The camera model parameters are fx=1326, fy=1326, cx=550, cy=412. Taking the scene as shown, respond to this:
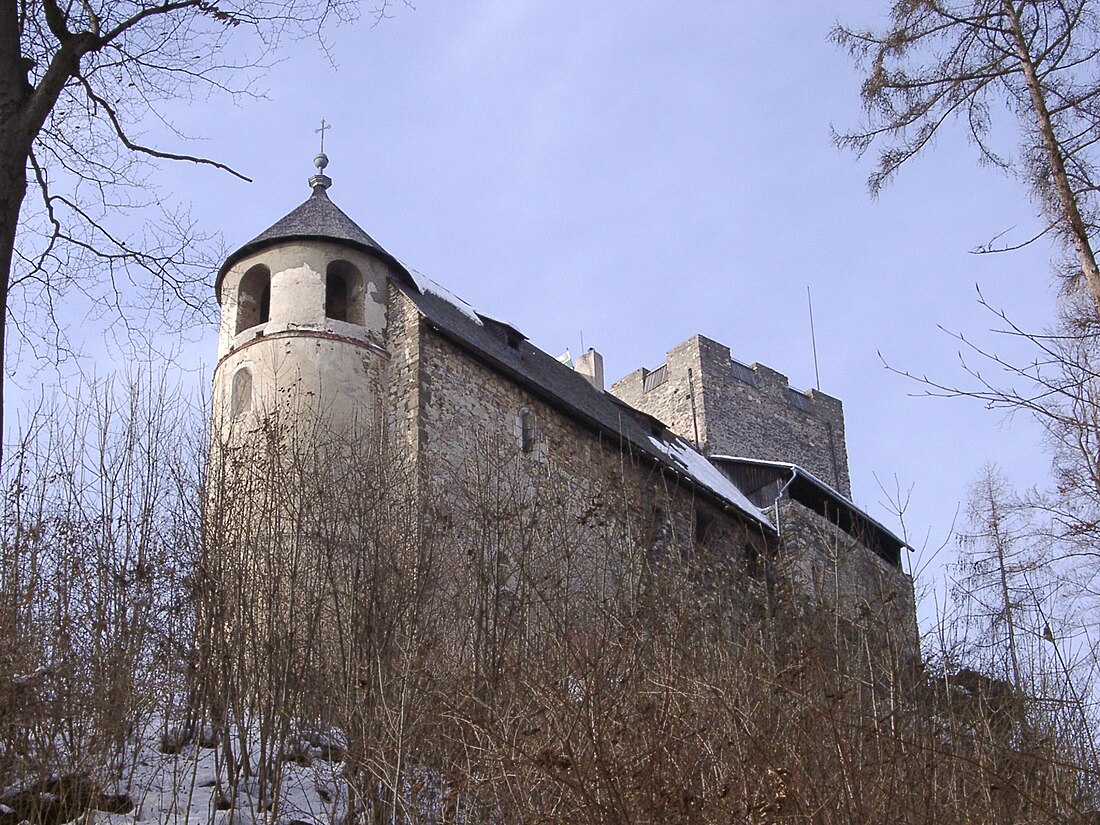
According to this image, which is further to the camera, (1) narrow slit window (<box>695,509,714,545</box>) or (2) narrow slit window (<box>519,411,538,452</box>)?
(1) narrow slit window (<box>695,509,714,545</box>)

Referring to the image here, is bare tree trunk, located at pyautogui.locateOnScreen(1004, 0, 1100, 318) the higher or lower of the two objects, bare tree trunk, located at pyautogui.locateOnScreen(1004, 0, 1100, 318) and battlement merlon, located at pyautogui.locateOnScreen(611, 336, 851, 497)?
the lower

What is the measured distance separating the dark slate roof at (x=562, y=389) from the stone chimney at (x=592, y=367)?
332cm

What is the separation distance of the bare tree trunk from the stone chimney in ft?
56.8

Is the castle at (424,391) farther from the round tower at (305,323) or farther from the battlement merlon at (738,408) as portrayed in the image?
the battlement merlon at (738,408)

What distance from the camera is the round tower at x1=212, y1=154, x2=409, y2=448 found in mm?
16234

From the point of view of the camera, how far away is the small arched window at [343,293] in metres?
17.3

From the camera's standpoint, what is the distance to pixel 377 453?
12008 millimetres

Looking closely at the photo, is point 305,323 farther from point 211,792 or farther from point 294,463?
point 211,792

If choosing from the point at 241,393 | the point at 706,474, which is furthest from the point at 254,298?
the point at 706,474

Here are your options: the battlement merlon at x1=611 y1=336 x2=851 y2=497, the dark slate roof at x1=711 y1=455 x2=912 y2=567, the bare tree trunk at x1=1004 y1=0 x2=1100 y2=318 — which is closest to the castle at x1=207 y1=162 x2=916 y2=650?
the dark slate roof at x1=711 y1=455 x2=912 y2=567

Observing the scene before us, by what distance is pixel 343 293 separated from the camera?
17891mm

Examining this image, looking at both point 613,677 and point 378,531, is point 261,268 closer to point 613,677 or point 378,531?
point 378,531

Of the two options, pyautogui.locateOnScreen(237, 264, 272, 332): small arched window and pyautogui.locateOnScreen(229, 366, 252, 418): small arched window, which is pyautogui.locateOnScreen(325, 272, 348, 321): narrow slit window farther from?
pyautogui.locateOnScreen(229, 366, 252, 418): small arched window

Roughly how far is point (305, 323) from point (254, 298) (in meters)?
1.45
